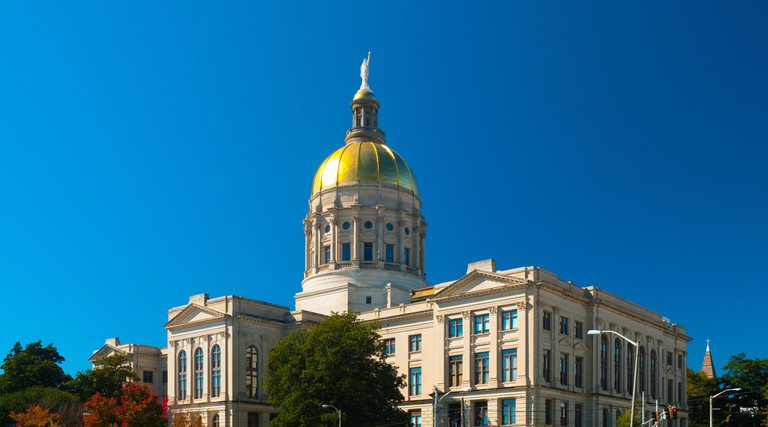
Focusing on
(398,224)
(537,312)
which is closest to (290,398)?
(537,312)

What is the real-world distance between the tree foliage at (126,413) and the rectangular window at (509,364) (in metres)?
31.0

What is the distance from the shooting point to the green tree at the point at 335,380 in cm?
7469

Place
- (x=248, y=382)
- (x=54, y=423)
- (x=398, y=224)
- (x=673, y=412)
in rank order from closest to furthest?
1. (x=673, y=412)
2. (x=54, y=423)
3. (x=248, y=382)
4. (x=398, y=224)

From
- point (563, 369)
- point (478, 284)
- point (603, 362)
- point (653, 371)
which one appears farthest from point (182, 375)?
point (653, 371)

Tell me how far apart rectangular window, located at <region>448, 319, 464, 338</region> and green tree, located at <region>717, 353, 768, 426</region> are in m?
35.6

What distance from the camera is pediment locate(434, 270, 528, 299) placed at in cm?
7956

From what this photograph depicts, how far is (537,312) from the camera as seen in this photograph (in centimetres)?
7750

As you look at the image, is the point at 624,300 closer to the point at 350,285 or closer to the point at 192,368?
the point at 350,285

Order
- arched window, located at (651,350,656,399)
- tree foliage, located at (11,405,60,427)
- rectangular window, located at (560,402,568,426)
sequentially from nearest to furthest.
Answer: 1. rectangular window, located at (560,402,568,426)
2. tree foliage, located at (11,405,60,427)
3. arched window, located at (651,350,656,399)

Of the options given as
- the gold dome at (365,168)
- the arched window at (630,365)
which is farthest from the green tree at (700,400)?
the gold dome at (365,168)

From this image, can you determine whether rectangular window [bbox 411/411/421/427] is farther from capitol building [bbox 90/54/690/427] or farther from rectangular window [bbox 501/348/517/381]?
rectangular window [bbox 501/348/517/381]

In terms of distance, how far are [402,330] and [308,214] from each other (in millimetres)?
29760

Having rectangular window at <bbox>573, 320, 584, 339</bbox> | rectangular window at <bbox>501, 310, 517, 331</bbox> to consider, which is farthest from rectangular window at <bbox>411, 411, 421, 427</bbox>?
rectangular window at <bbox>573, 320, 584, 339</bbox>

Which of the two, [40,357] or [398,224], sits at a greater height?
[398,224]
